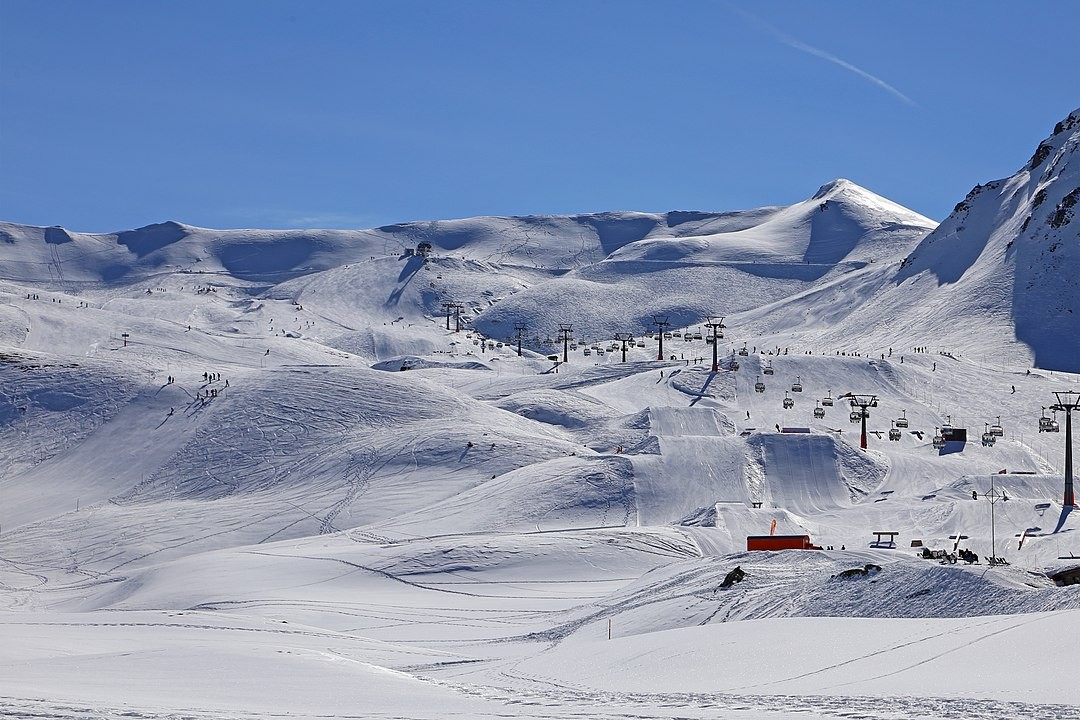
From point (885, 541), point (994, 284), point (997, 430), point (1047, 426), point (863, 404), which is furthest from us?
point (994, 284)

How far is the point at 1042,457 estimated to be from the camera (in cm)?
9375

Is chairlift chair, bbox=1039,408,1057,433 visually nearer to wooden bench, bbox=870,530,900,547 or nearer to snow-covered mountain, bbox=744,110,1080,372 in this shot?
wooden bench, bbox=870,530,900,547

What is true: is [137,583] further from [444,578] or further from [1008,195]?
[1008,195]

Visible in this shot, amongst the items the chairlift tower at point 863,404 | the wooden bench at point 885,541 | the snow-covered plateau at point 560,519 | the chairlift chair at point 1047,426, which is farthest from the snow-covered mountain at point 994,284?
the wooden bench at point 885,541

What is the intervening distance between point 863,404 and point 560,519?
3403 centimetres

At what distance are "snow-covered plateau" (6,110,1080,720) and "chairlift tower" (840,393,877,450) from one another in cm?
58

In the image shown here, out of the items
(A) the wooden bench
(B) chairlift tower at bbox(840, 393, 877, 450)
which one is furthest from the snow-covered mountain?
(A) the wooden bench

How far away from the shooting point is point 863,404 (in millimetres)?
99125

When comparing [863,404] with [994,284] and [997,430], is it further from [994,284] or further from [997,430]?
[994,284]

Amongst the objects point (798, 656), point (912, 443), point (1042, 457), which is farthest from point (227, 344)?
→ point (798, 656)

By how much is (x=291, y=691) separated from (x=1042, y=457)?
81931mm

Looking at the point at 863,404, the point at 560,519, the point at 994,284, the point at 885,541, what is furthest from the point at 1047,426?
the point at 994,284

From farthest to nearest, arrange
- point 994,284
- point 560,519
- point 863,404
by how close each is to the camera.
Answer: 1. point 994,284
2. point 863,404
3. point 560,519

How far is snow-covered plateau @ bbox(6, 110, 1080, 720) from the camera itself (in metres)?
24.6
